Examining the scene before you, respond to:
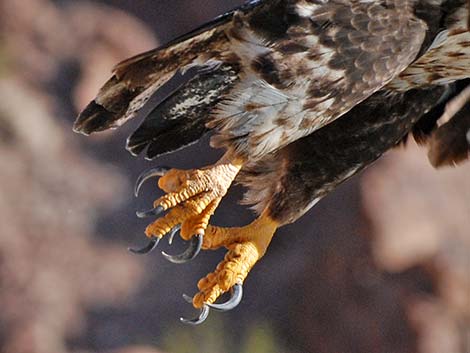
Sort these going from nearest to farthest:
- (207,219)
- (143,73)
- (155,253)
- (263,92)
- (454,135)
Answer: (263,92)
(143,73)
(207,219)
(454,135)
(155,253)

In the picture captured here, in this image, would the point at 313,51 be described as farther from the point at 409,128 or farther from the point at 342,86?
the point at 409,128

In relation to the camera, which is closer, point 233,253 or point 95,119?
point 95,119

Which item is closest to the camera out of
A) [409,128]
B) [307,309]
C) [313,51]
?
[313,51]

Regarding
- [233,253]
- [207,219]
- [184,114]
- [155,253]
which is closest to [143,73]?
[184,114]

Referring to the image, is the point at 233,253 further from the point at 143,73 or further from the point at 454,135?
the point at 454,135

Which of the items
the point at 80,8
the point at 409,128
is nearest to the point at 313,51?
the point at 409,128

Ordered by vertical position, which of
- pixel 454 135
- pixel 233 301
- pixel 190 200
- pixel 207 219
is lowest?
pixel 454 135

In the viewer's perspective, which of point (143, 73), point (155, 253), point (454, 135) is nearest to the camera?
point (143, 73)
